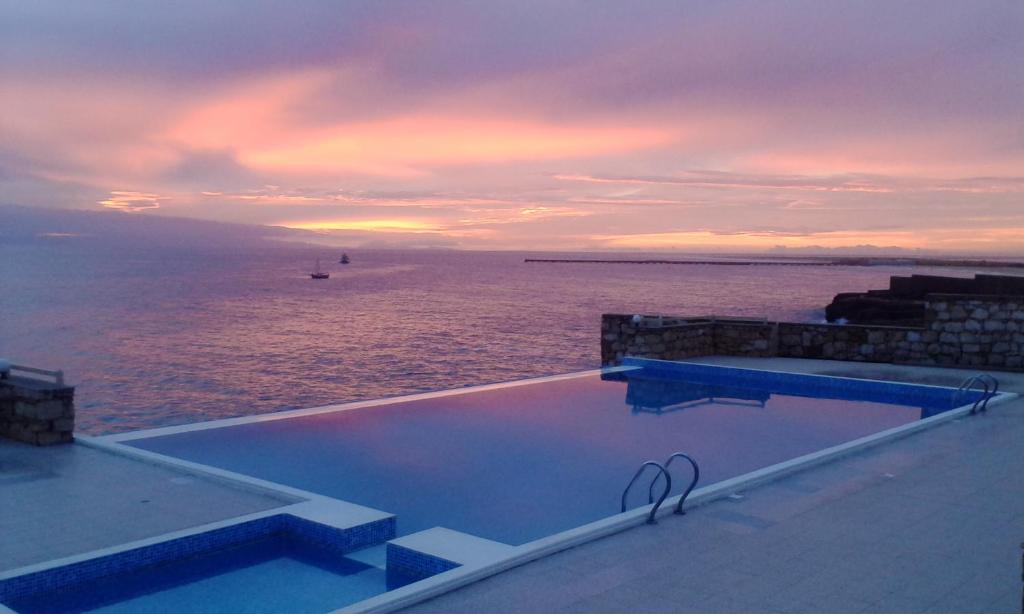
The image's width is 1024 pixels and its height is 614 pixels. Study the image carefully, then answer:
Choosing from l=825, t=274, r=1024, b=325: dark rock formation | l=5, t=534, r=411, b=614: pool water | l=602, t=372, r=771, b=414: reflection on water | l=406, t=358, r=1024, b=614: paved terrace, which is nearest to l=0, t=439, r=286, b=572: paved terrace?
l=5, t=534, r=411, b=614: pool water

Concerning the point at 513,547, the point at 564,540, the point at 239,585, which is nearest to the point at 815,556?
the point at 564,540

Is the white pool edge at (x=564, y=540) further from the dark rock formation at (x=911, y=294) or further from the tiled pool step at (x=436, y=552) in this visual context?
the dark rock formation at (x=911, y=294)

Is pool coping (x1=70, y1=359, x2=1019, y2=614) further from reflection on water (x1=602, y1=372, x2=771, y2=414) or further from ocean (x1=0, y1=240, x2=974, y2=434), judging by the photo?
ocean (x1=0, y1=240, x2=974, y2=434)

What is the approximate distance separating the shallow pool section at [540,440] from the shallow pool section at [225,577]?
0.82 meters

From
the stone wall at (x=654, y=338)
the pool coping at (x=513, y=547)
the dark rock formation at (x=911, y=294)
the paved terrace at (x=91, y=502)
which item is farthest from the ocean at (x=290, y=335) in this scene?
the paved terrace at (x=91, y=502)

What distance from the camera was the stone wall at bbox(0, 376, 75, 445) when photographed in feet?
24.5

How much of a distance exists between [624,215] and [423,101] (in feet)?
129

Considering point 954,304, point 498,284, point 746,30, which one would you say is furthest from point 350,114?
point 498,284

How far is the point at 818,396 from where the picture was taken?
11211 mm

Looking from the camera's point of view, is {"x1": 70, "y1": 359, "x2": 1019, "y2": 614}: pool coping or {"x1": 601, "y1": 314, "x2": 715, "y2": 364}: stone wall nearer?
{"x1": 70, "y1": 359, "x2": 1019, "y2": 614}: pool coping

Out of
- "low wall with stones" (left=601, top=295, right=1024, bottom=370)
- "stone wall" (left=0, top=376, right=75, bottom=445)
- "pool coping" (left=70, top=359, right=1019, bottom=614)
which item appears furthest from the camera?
"low wall with stones" (left=601, top=295, right=1024, bottom=370)

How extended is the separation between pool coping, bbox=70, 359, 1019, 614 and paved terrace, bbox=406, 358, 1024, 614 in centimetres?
6

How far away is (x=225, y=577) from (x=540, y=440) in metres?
4.13

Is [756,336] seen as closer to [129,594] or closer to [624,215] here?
[129,594]
